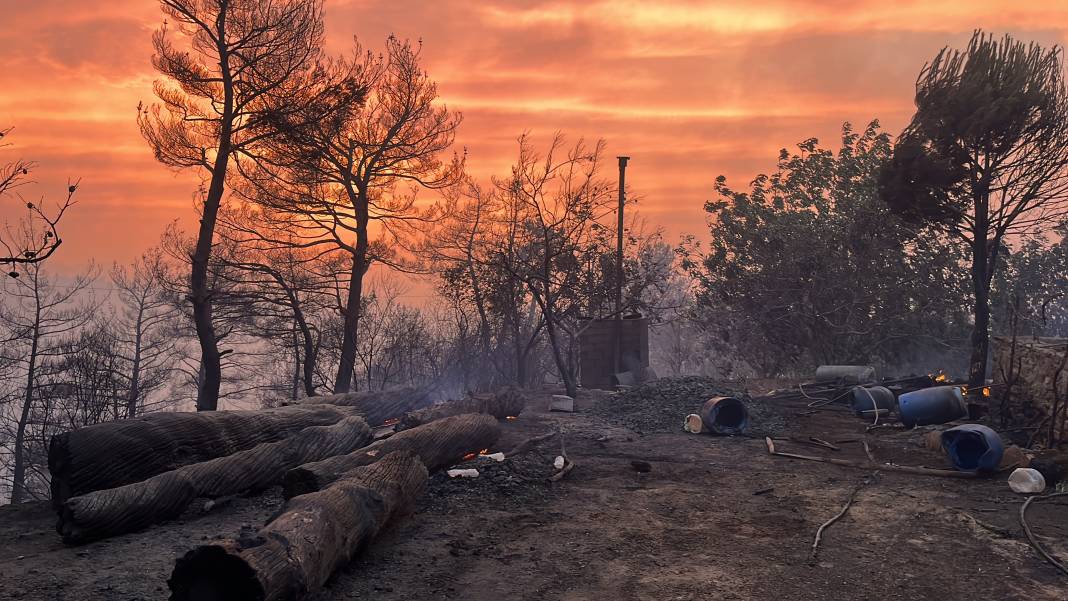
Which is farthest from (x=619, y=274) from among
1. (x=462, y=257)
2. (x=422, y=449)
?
(x=422, y=449)

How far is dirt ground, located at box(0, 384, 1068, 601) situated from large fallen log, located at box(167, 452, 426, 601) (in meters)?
0.33

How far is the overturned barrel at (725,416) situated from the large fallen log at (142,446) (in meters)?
7.97

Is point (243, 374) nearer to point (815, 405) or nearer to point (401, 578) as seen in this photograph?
point (815, 405)

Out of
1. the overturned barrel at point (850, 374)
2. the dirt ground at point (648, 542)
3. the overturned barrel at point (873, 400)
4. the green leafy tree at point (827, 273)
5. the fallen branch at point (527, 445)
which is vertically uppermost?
the green leafy tree at point (827, 273)

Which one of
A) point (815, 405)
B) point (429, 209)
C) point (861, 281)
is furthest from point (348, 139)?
point (861, 281)

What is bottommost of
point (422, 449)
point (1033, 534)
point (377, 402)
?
point (1033, 534)

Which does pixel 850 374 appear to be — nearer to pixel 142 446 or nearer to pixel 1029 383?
pixel 1029 383

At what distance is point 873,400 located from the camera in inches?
589

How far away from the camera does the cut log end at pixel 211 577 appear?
477cm

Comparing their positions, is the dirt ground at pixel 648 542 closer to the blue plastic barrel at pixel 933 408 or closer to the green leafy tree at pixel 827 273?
the blue plastic barrel at pixel 933 408

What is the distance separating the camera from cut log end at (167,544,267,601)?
15.6 feet

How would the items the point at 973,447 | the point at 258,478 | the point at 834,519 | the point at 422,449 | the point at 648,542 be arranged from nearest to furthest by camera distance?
the point at 648,542 → the point at 834,519 → the point at 258,478 → the point at 422,449 → the point at 973,447

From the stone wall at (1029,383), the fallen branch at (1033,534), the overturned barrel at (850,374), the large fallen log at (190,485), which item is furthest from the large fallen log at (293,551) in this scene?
the overturned barrel at (850,374)

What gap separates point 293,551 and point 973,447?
9.76 metres
